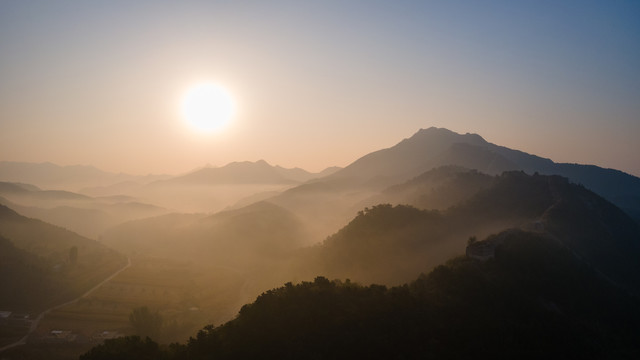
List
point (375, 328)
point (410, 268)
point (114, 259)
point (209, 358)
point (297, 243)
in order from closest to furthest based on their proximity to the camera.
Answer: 1. point (209, 358)
2. point (375, 328)
3. point (410, 268)
4. point (114, 259)
5. point (297, 243)

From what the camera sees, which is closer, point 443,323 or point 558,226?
point 443,323

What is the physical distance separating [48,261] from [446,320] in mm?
120457

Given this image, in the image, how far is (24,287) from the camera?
94.2 m

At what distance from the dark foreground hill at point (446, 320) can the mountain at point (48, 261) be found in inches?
2885

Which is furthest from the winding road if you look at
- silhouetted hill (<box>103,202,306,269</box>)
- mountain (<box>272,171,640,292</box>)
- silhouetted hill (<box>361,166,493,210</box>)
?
silhouetted hill (<box>361,166,493,210</box>)

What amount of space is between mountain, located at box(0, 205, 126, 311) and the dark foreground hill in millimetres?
73275

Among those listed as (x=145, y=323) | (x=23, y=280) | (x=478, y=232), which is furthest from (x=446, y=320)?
(x=23, y=280)

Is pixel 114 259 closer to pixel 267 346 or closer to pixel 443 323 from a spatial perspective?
pixel 267 346

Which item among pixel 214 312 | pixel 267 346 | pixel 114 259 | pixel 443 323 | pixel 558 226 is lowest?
pixel 443 323

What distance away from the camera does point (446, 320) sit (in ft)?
142

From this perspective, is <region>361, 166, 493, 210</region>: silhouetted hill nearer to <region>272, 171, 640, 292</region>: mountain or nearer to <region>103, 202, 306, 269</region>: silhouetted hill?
<region>272, 171, 640, 292</region>: mountain

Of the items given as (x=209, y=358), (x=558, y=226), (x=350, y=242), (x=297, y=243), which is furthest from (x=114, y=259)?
(x=558, y=226)

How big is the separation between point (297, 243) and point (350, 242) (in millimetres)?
66492

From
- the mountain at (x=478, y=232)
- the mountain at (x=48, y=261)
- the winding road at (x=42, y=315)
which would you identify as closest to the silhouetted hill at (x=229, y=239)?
the mountain at (x=48, y=261)
